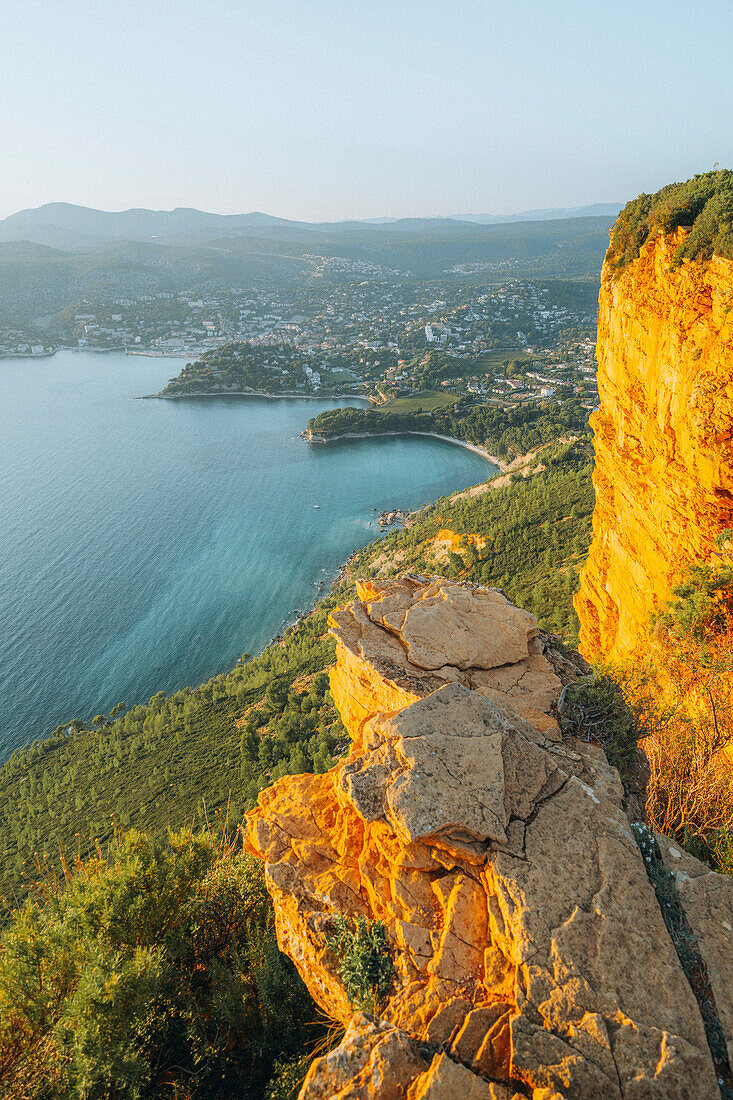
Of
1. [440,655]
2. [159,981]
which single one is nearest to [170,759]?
[159,981]

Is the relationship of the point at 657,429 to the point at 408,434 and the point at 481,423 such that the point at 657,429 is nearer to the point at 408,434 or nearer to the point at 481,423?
the point at 481,423

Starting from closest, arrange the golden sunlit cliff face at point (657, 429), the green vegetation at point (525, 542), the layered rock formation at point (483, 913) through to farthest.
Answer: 1. the layered rock formation at point (483, 913)
2. the golden sunlit cliff face at point (657, 429)
3. the green vegetation at point (525, 542)

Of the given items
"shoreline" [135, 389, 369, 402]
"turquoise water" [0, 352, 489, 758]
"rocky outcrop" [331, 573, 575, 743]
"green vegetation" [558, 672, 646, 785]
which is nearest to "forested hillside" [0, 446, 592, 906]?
"turquoise water" [0, 352, 489, 758]

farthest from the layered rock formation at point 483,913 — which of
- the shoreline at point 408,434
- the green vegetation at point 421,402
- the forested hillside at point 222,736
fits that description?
the green vegetation at point 421,402

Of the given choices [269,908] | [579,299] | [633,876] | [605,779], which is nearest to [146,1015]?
[269,908]

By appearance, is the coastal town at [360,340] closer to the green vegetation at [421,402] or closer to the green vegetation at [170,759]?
the green vegetation at [421,402]

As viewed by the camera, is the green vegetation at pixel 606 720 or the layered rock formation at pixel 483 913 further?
the green vegetation at pixel 606 720
